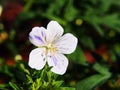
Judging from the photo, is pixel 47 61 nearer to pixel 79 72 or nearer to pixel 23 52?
pixel 79 72

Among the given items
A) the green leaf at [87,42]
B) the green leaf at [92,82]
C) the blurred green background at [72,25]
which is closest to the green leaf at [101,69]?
the green leaf at [92,82]

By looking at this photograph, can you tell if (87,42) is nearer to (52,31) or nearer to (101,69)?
(101,69)

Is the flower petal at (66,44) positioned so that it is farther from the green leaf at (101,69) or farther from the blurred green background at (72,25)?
the blurred green background at (72,25)

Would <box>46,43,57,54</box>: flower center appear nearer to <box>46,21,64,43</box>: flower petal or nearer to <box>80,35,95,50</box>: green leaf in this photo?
<box>46,21,64,43</box>: flower petal

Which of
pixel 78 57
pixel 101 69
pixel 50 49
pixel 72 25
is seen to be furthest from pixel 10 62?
pixel 50 49

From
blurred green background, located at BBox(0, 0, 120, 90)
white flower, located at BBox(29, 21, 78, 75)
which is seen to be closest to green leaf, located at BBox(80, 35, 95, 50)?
blurred green background, located at BBox(0, 0, 120, 90)

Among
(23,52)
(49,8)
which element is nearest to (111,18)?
(49,8)
